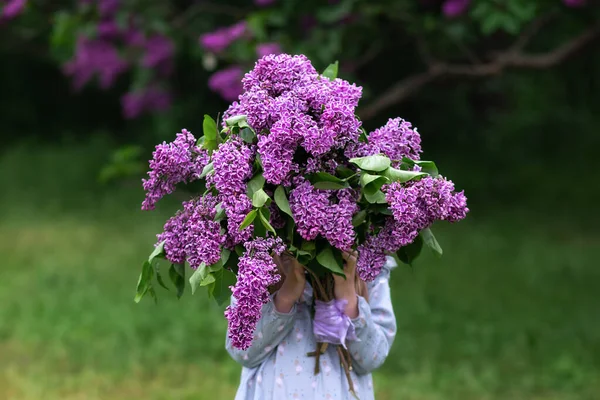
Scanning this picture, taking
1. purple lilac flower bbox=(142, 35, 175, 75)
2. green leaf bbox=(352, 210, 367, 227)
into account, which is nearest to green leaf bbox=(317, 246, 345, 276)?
green leaf bbox=(352, 210, 367, 227)

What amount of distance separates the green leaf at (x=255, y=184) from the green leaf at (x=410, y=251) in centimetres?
46

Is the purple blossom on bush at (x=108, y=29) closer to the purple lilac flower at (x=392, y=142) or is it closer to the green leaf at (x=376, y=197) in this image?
the purple lilac flower at (x=392, y=142)

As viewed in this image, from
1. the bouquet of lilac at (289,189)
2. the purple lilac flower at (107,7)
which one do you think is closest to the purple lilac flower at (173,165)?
the bouquet of lilac at (289,189)

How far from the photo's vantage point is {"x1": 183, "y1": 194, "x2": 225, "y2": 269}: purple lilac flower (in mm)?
2371

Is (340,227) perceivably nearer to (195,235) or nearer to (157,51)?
(195,235)

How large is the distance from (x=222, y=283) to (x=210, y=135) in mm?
377

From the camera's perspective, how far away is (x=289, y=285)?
271 cm

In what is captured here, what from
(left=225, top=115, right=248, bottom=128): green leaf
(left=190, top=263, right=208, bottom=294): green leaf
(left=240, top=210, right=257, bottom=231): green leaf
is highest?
(left=225, top=115, right=248, bottom=128): green leaf

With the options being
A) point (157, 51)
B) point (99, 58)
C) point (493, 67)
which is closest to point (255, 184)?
point (493, 67)

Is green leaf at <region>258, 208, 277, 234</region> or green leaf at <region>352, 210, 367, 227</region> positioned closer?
green leaf at <region>258, 208, 277, 234</region>

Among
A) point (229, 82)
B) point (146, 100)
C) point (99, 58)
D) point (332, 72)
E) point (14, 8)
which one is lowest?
point (332, 72)

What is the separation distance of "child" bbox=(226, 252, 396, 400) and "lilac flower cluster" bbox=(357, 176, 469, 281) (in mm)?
269

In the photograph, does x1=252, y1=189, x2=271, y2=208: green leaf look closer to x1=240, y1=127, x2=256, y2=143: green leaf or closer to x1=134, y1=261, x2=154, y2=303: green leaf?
x1=240, y1=127, x2=256, y2=143: green leaf

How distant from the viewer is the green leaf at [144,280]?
268 cm
